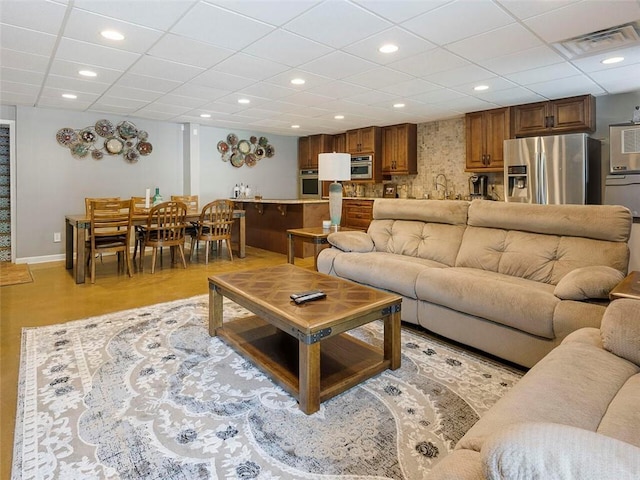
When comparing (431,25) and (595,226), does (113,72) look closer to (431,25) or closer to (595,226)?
(431,25)

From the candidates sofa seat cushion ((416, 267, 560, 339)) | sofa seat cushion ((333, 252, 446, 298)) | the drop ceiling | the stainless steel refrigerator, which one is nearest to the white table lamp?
the drop ceiling

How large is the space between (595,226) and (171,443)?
111 inches

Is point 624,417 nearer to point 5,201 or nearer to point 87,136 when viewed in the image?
point 87,136

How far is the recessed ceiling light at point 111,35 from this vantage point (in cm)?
274

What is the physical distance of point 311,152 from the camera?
324 inches

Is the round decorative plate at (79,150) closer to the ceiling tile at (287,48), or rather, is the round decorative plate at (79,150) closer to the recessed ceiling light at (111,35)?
the recessed ceiling light at (111,35)

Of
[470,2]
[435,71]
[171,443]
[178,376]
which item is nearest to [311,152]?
[435,71]

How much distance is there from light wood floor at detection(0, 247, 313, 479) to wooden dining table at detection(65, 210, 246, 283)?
140mm

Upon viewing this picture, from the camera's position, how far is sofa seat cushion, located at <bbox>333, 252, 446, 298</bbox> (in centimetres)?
285

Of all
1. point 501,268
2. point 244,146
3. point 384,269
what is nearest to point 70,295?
point 384,269

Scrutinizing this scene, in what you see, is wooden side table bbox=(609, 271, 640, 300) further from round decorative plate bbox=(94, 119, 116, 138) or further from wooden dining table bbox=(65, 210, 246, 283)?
round decorative plate bbox=(94, 119, 116, 138)

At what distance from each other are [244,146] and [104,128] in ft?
8.36

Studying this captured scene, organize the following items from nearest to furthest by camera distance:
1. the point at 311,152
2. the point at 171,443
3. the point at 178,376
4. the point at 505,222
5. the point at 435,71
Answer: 1. the point at 171,443
2. the point at 178,376
3. the point at 505,222
4. the point at 435,71
5. the point at 311,152

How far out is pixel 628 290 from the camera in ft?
5.62
